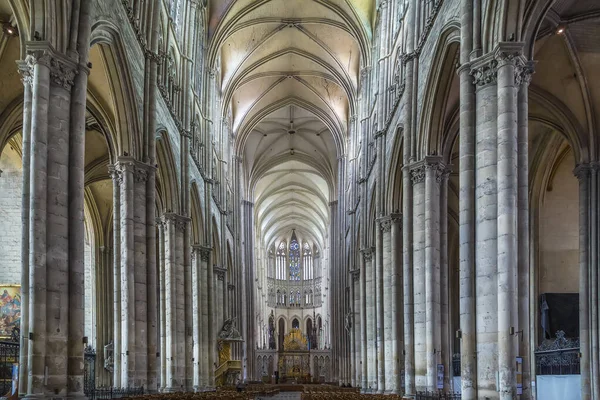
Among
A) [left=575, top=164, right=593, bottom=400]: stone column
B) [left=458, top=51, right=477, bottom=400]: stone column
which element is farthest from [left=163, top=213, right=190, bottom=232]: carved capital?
[left=575, top=164, right=593, bottom=400]: stone column

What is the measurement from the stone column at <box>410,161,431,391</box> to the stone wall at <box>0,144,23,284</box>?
19.8m

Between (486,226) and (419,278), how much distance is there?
8.53m

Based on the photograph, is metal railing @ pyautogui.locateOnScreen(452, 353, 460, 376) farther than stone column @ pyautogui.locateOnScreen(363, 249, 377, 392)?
No

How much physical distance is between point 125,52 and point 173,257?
1179cm

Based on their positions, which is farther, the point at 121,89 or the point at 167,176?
the point at 167,176

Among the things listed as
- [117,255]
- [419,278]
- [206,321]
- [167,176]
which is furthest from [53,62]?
[206,321]

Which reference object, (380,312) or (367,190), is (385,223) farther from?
(367,190)

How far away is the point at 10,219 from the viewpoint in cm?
3369

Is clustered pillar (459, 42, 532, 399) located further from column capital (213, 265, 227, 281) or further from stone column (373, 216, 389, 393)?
column capital (213, 265, 227, 281)

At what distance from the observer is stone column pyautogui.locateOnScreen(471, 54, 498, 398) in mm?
16297

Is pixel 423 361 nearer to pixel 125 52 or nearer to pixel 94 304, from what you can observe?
pixel 125 52

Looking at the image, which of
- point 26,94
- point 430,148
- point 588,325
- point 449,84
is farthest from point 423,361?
point 26,94

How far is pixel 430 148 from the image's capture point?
24984 mm

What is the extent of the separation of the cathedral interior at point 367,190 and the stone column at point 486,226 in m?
0.05
